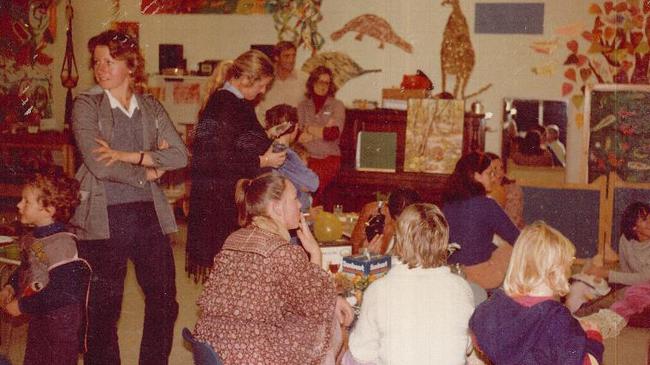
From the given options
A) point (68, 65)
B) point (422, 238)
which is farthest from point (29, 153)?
point (422, 238)

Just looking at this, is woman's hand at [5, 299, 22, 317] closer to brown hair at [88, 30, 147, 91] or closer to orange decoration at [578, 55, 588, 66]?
brown hair at [88, 30, 147, 91]

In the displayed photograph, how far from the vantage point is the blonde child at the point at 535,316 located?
2457mm

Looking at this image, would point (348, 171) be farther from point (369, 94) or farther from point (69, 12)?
point (69, 12)

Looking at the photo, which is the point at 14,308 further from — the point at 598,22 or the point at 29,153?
the point at 598,22

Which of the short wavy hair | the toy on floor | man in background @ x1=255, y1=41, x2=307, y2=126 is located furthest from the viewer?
man in background @ x1=255, y1=41, x2=307, y2=126

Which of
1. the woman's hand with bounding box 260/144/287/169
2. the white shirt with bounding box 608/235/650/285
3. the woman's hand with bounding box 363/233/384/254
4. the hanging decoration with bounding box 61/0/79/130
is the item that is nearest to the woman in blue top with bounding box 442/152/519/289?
the woman's hand with bounding box 363/233/384/254

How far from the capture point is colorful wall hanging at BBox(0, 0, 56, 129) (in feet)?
29.2

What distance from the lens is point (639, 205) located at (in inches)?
214

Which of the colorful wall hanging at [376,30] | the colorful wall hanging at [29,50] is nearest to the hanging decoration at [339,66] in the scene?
the colorful wall hanging at [376,30]

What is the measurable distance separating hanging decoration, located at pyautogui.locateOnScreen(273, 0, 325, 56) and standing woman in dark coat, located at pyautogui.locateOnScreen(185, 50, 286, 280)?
4.57 metres

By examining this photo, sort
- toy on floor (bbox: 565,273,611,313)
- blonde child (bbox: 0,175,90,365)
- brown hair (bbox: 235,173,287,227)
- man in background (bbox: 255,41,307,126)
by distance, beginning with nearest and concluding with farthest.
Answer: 1. brown hair (bbox: 235,173,287,227)
2. blonde child (bbox: 0,175,90,365)
3. toy on floor (bbox: 565,273,611,313)
4. man in background (bbox: 255,41,307,126)

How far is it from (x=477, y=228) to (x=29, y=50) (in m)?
6.76

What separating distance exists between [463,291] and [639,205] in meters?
3.21

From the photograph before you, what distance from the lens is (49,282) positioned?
315 centimetres
